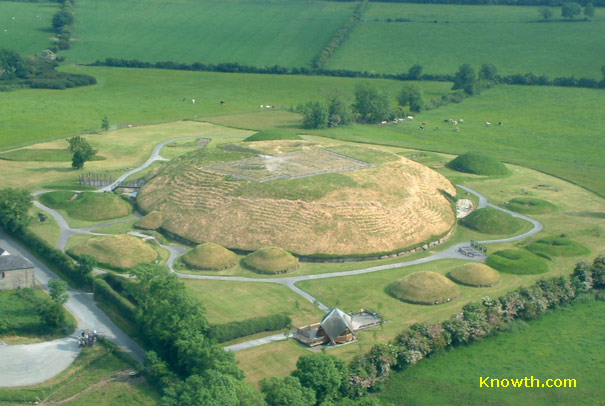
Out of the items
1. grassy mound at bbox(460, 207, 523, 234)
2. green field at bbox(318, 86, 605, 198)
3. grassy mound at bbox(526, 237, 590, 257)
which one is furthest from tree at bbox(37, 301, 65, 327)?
green field at bbox(318, 86, 605, 198)

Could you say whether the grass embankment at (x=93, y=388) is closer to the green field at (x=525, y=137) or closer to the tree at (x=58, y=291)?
the tree at (x=58, y=291)

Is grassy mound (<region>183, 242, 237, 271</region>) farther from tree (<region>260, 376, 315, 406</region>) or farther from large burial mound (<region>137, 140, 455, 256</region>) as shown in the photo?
tree (<region>260, 376, 315, 406</region>)

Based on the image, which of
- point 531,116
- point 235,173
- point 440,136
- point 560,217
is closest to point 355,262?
point 235,173

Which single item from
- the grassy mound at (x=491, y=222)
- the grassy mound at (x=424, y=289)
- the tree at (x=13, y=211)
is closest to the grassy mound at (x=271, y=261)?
the grassy mound at (x=424, y=289)

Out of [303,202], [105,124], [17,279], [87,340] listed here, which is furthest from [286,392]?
[105,124]

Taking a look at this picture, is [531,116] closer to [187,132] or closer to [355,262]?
[187,132]

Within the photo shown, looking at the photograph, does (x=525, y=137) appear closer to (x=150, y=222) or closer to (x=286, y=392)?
(x=150, y=222)

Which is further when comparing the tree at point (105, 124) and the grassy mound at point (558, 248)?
the tree at point (105, 124)
